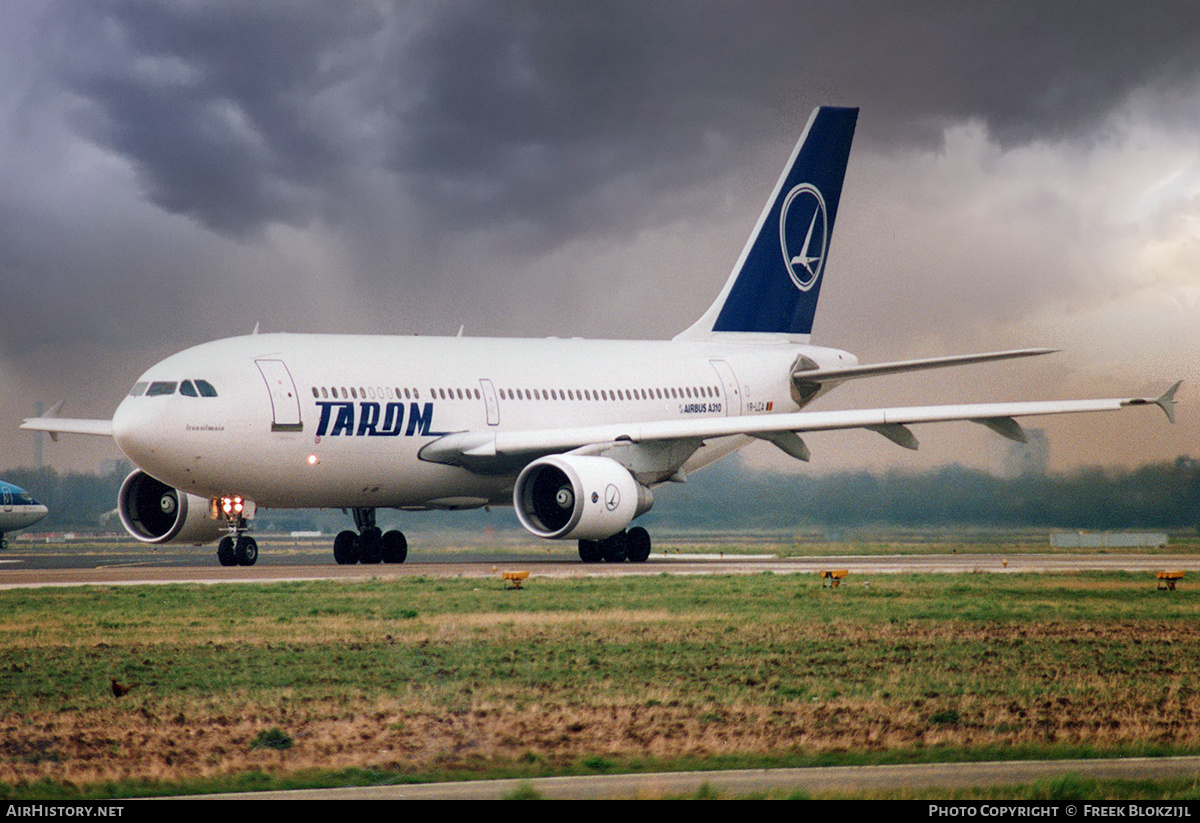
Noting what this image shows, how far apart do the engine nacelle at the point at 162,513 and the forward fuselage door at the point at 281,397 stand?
3281 millimetres

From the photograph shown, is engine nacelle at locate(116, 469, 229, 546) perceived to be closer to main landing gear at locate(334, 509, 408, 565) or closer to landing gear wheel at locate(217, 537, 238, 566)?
landing gear wheel at locate(217, 537, 238, 566)

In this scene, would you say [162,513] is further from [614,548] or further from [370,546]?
[614,548]

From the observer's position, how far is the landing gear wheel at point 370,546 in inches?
1240

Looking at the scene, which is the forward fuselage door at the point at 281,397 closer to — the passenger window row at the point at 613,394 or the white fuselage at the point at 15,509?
the passenger window row at the point at 613,394

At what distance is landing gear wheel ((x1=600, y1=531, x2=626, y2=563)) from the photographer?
30.6 meters

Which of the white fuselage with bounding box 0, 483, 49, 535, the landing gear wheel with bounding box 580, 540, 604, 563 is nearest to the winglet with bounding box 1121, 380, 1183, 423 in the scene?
the landing gear wheel with bounding box 580, 540, 604, 563

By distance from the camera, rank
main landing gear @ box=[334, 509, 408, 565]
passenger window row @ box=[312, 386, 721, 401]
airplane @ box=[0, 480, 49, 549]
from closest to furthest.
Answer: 1. passenger window row @ box=[312, 386, 721, 401]
2. main landing gear @ box=[334, 509, 408, 565]
3. airplane @ box=[0, 480, 49, 549]

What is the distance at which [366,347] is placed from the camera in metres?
29.2

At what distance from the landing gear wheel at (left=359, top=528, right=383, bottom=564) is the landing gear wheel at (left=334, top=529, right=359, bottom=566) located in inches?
4.8

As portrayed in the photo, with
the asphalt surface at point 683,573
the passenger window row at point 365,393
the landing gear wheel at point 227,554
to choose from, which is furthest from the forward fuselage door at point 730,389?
the landing gear wheel at point 227,554
